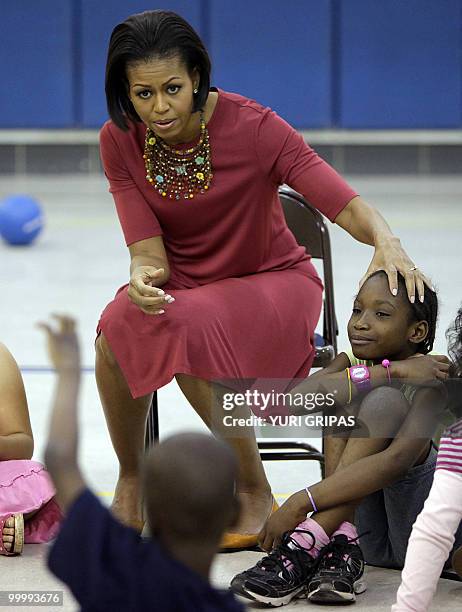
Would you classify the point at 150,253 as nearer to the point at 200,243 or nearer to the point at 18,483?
the point at 200,243

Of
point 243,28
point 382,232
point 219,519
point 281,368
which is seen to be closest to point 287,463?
point 281,368

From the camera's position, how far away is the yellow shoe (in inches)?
106

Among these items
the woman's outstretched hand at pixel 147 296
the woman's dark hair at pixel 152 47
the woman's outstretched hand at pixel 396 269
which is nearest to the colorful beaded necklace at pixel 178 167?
the woman's dark hair at pixel 152 47

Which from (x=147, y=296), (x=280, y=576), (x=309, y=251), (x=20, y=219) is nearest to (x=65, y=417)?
(x=280, y=576)

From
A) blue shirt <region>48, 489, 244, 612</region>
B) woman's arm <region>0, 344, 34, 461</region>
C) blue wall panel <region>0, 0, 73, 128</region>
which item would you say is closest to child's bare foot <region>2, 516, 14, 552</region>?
woman's arm <region>0, 344, 34, 461</region>

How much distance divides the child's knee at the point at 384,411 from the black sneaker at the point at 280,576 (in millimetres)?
242

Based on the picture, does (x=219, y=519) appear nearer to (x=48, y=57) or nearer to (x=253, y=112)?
(x=253, y=112)

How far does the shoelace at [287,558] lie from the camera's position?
2.40 m

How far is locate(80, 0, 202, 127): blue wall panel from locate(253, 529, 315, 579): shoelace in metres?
7.65

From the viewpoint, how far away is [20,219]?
23.5ft

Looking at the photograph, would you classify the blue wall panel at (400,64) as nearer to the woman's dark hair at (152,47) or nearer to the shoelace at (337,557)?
the woman's dark hair at (152,47)

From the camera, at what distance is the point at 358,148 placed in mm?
10102

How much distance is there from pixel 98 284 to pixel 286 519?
3.80 m

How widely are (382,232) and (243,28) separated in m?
7.40
